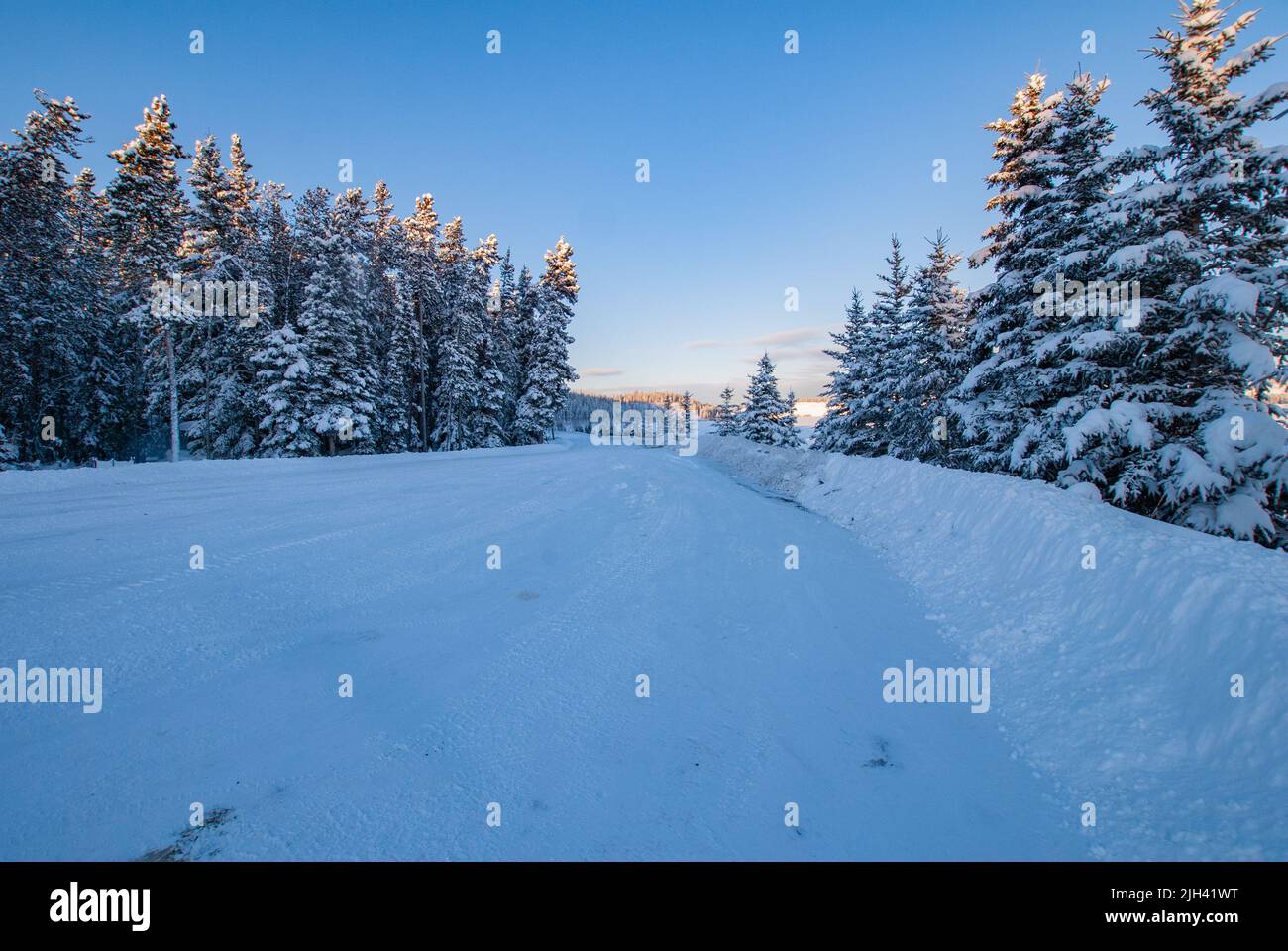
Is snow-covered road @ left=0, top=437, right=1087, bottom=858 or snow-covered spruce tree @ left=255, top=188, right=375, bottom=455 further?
snow-covered spruce tree @ left=255, top=188, right=375, bottom=455

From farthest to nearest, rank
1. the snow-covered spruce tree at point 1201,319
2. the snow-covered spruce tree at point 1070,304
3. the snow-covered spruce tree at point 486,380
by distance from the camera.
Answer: the snow-covered spruce tree at point 486,380
the snow-covered spruce tree at point 1070,304
the snow-covered spruce tree at point 1201,319

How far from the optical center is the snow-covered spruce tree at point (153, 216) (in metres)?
22.0

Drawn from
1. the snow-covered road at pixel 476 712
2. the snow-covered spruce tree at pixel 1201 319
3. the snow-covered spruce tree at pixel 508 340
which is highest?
the snow-covered spruce tree at pixel 508 340

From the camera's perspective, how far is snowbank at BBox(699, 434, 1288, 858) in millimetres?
2975

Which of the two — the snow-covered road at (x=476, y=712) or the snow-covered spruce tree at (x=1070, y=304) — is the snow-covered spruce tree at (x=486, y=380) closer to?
the snow-covered road at (x=476, y=712)

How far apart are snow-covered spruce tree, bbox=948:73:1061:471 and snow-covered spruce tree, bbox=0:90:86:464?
3579 cm

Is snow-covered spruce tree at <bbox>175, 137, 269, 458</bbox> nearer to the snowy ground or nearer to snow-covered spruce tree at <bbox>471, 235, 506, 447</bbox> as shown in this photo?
snow-covered spruce tree at <bbox>471, 235, 506, 447</bbox>

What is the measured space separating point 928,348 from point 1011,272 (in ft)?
23.1

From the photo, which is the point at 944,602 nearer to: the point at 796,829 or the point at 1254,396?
the point at 796,829

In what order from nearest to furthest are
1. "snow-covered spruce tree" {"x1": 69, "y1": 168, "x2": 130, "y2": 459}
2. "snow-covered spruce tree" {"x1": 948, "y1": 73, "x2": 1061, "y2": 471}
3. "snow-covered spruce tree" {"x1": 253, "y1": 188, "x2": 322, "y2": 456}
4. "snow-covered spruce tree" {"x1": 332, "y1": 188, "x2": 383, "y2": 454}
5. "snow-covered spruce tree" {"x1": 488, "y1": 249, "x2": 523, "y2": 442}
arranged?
"snow-covered spruce tree" {"x1": 948, "y1": 73, "x2": 1061, "y2": 471} → "snow-covered spruce tree" {"x1": 253, "y1": 188, "x2": 322, "y2": 456} → "snow-covered spruce tree" {"x1": 332, "y1": 188, "x2": 383, "y2": 454} → "snow-covered spruce tree" {"x1": 69, "y1": 168, "x2": 130, "y2": 459} → "snow-covered spruce tree" {"x1": 488, "y1": 249, "x2": 523, "y2": 442}

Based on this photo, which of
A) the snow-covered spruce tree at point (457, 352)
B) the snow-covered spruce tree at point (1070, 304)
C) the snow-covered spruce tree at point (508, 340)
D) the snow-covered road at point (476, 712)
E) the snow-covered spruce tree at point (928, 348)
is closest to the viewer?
the snow-covered road at point (476, 712)

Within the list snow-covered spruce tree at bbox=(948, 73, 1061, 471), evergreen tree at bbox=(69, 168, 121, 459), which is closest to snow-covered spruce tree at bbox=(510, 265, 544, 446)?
evergreen tree at bbox=(69, 168, 121, 459)

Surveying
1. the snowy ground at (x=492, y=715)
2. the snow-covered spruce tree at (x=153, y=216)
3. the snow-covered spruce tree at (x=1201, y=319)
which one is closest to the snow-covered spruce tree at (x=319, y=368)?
the snow-covered spruce tree at (x=153, y=216)

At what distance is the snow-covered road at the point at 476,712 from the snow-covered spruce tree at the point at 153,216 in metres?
19.7
